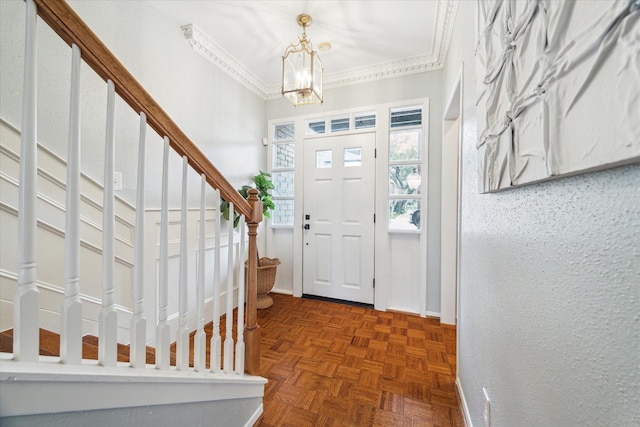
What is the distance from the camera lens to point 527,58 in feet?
2.01

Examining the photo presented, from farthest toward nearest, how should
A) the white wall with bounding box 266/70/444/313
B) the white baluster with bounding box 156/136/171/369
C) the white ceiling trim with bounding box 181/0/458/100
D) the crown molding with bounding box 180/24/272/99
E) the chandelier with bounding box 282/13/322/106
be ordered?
1. the white wall with bounding box 266/70/444/313
2. the crown molding with bounding box 180/24/272/99
3. the white ceiling trim with bounding box 181/0/458/100
4. the chandelier with bounding box 282/13/322/106
5. the white baluster with bounding box 156/136/171/369

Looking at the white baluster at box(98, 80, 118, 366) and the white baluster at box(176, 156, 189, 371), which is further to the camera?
the white baluster at box(176, 156, 189, 371)

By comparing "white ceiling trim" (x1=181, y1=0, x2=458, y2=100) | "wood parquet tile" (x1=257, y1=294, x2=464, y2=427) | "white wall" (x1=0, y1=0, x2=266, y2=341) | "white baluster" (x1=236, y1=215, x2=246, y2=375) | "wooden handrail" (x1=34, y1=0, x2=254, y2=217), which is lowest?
"wood parquet tile" (x1=257, y1=294, x2=464, y2=427)

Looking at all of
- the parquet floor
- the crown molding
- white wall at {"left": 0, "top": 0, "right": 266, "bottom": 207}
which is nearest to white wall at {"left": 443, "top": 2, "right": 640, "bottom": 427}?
the parquet floor

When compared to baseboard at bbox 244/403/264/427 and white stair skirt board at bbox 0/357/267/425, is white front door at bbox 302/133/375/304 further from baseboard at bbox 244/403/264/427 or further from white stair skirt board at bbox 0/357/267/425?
white stair skirt board at bbox 0/357/267/425

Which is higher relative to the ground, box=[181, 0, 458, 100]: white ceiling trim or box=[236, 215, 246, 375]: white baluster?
box=[181, 0, 458, 100]: white ceiling trim

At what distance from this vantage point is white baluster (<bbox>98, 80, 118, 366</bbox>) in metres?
0.66

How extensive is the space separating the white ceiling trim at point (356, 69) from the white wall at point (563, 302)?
1818 mm

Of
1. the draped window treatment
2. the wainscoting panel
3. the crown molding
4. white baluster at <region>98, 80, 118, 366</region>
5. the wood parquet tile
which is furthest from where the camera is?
the crown molding

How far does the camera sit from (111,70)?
0.67 meters

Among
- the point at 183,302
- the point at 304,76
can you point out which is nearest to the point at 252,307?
the point at 183,302

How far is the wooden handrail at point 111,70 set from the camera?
574mm

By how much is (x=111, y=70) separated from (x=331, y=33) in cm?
213

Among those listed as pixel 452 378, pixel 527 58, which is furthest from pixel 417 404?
pixel 527 58
